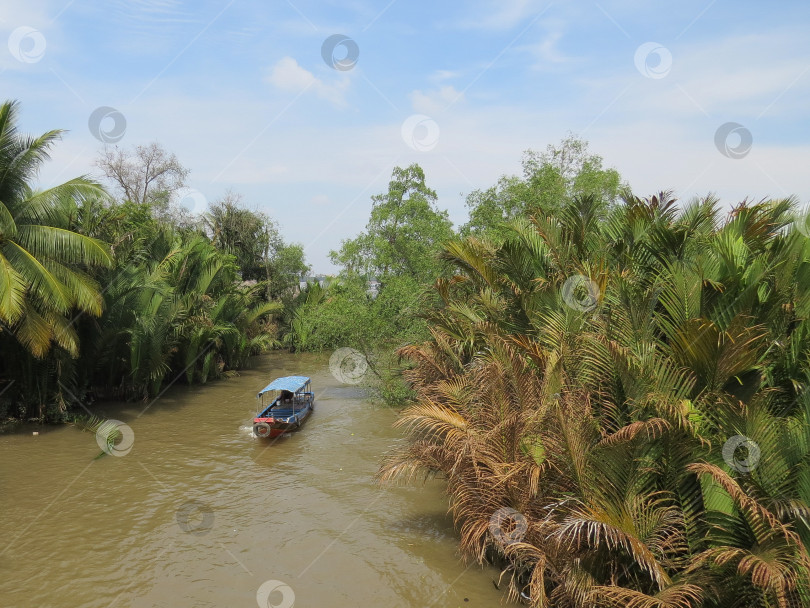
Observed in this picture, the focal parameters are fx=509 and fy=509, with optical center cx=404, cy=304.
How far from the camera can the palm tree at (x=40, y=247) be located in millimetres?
11562

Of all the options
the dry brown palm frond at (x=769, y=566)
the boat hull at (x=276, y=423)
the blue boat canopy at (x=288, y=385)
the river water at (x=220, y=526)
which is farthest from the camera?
the blue boat canopy at (x=288, y=385)

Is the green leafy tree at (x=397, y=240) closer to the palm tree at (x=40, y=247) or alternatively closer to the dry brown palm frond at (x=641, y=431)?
the palm tree at (x=40, y=247)

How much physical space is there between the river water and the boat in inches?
16.2

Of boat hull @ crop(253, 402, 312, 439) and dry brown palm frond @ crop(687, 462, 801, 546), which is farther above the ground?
dry brown palm frond @ crop(687, 462, 801, 546)

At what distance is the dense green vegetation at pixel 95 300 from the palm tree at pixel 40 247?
0.02 metres

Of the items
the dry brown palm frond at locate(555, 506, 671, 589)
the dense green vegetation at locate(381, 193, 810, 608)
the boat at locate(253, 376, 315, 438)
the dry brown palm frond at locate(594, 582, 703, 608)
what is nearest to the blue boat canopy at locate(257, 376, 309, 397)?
the boat at locate(253, 376, 315, 438)

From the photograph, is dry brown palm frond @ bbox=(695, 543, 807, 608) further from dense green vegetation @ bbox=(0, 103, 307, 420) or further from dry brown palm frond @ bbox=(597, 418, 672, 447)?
dense green vegetation @ bbox=(0, 103, 307, 420)

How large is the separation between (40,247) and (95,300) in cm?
168

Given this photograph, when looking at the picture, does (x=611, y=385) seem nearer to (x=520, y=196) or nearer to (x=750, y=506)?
(x=750, y=506)

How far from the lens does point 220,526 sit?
355 inches

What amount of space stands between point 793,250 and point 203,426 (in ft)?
49.4

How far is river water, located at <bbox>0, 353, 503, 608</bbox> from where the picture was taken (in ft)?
23.0

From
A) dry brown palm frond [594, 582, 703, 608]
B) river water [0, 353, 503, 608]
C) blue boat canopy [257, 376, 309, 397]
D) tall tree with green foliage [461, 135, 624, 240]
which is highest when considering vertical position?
tall tree with green foliage [461, 135, 624, 240]

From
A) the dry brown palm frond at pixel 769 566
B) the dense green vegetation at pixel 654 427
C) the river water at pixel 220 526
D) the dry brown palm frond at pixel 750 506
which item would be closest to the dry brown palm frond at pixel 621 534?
the dense green vegetation at pixel 654 427
